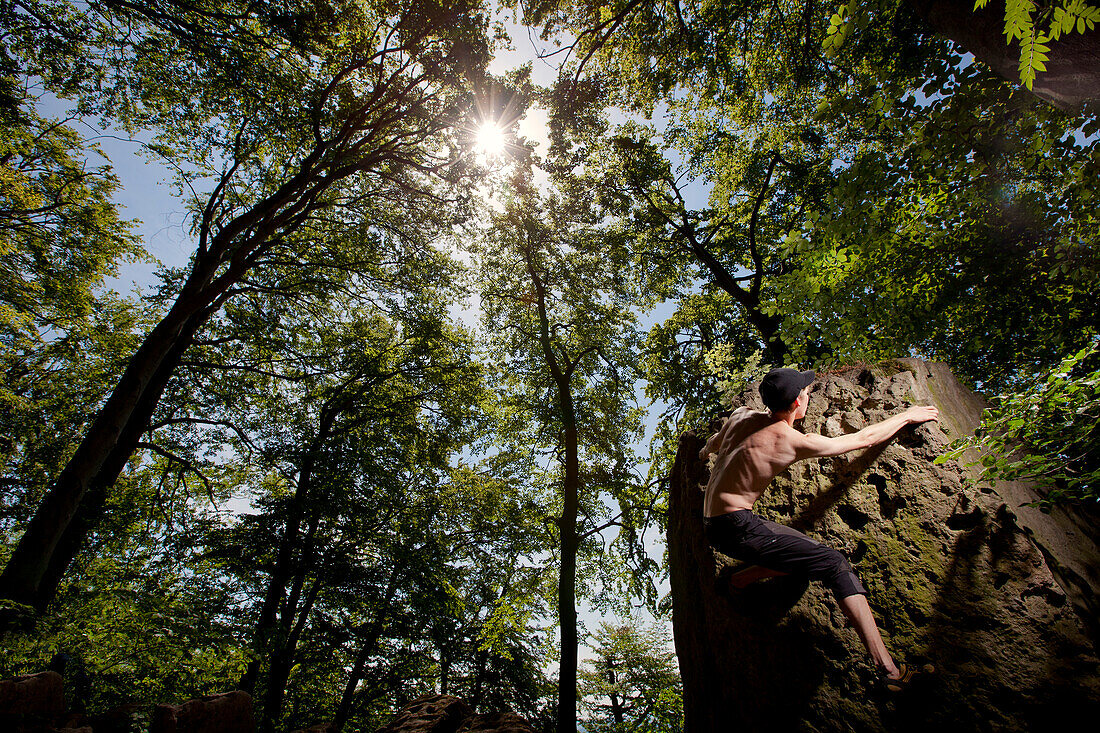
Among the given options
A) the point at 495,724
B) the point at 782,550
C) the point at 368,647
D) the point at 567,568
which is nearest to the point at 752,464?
the point at 782,550

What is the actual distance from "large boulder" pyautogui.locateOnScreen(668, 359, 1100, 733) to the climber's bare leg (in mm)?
140

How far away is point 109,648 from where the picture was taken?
611 centimetres

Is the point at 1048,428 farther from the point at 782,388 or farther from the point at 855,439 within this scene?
the point at 782,388

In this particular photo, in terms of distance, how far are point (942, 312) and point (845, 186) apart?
117 inches

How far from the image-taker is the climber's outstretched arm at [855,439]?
2.34 meters

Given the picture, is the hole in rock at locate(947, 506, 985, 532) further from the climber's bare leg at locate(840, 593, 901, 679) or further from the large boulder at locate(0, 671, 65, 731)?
the large boulder at locate(0, 671, 65, 731)

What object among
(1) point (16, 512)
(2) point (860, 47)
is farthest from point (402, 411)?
(2) point (860, 47)

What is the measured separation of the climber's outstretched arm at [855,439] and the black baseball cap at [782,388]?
0.26m

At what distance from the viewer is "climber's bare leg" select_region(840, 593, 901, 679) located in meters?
1.97

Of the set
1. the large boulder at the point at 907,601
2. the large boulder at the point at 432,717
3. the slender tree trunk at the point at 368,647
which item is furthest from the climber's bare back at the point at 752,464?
the slender tree trunk at the point at 368,647

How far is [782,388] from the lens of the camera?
2.57 metres

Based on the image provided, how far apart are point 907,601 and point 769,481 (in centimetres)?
88

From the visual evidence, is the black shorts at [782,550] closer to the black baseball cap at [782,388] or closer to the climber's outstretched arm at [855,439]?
the climber's outstretched arm at [855,439]

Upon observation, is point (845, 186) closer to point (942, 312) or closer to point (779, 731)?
point (942, 312)
